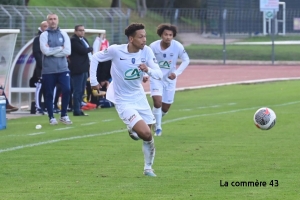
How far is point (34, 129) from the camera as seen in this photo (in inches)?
602

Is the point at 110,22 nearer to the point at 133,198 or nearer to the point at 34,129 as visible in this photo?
the point at 34,129

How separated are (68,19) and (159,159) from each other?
60.7ft

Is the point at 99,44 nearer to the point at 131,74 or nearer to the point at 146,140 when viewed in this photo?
the point at 131,74

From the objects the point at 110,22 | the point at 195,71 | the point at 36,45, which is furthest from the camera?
the point at 195,71

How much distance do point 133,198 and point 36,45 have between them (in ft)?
34.3

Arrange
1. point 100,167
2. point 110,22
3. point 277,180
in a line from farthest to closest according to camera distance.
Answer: point 110,22
point 100,167
point 277,180

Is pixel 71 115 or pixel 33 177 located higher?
pixel 33 177

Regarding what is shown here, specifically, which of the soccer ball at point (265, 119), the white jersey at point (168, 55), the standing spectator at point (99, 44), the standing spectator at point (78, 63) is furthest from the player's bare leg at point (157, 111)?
the standing spectator at point (99, 44)

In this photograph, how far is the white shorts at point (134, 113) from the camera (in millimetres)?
9586

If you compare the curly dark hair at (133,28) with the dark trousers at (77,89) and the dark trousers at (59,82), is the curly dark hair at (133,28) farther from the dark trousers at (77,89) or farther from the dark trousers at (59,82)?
the dark trousers at (77,89)

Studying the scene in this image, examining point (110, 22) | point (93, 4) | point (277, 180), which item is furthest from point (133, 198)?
point (93, 4)

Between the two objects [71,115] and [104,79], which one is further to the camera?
[104,79]

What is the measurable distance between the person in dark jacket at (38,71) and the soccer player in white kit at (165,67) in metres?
4.24

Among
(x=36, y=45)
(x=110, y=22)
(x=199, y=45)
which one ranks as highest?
(x=36, y=45)
